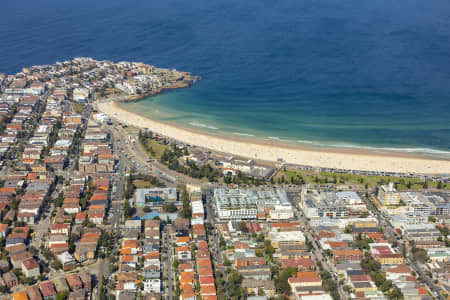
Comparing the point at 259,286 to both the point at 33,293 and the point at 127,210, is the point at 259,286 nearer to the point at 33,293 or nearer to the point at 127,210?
the point at 127,210

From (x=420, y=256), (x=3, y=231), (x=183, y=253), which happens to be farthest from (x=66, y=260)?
(x=420, y=256)

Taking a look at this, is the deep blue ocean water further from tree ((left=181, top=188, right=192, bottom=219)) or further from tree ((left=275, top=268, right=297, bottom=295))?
tree ((left=275, top=268, right=297, bottom=295))

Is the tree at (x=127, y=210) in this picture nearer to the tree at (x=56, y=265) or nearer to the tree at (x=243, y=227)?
the tree at (x=56, y=265)

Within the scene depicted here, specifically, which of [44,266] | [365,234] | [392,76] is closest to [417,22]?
[392,76]

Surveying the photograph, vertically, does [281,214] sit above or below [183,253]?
above

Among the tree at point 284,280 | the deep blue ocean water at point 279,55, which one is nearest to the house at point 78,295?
the tree at point 284,280
